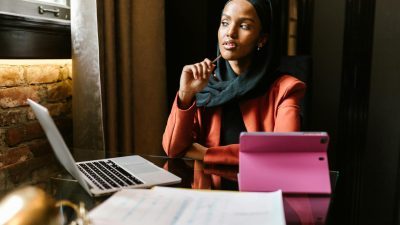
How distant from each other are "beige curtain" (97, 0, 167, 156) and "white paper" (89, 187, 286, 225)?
3.08ft

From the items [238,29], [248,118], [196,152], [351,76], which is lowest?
[196,152]

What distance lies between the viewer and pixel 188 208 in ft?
2.47

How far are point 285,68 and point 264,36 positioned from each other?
1.18 ft

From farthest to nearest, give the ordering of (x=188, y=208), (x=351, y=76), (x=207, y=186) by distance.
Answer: (x=351, y=76) < (x=207, y=186) < (x=188, y=208)

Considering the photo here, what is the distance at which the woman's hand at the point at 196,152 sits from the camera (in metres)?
1.34

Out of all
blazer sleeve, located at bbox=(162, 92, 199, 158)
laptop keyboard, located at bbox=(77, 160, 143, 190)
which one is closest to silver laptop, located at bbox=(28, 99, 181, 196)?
laptop keyboard, located at bbox=(77, 160, 143, 190)

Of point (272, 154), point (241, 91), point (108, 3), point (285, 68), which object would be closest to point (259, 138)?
point (272, 154)

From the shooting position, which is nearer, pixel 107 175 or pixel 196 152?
pixel 107 175

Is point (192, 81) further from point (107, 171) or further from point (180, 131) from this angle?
point (107, 171)

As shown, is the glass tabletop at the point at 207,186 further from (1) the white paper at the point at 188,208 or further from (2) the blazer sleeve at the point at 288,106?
(2) the blazer sleeve at the point at 288,106

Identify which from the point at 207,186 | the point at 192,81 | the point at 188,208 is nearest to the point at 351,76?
the point at 192,81

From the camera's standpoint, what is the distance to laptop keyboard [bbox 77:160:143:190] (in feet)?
3.06

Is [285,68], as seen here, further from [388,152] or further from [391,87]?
[388,152]

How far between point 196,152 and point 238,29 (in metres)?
0.42
